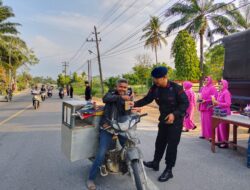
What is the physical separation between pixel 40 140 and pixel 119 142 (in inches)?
161

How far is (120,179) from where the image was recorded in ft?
15.1

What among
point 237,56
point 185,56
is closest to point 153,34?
point 185,56

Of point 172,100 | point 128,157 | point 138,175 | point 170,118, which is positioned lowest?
point 138,175

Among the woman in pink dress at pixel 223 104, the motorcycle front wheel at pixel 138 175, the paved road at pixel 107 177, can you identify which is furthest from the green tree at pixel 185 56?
the motorcycle front wheel at pixel 138 175

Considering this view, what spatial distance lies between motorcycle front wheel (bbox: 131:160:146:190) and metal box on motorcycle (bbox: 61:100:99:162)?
87 centimetres

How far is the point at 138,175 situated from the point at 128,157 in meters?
0.27

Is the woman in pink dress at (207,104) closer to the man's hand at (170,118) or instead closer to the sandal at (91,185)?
the man's hand at (170,118)

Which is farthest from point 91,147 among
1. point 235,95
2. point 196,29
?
point 196,29

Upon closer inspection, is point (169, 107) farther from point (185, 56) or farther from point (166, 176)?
point (185, 56)

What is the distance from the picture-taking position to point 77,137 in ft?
14.0

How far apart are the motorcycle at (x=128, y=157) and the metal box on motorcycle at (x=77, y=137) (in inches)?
11.6

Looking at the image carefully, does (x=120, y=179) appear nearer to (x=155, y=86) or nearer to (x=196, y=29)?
(x=155, y=86)

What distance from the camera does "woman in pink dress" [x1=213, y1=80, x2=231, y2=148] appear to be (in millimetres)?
6535

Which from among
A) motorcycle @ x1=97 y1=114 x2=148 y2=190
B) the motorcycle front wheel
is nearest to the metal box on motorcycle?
motorcycle @ x1=97 y1=114 x2=148 y2=190
